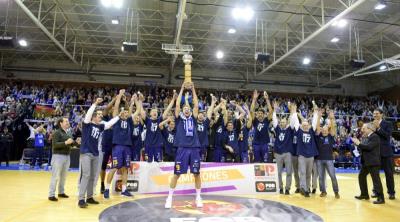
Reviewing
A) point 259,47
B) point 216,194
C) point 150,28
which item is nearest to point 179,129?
point 216,194

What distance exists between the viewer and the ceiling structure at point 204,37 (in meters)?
16.7

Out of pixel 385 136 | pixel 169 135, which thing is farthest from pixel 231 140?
pixel 385 136

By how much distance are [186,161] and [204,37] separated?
16216 mm

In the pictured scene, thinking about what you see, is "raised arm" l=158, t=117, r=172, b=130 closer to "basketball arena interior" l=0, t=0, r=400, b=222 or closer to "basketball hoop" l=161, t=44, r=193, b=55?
"basketball arena interior" l=0, t=0, r=400, b=222

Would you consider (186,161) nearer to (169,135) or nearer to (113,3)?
(169,135)

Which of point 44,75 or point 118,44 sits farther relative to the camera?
point 44,75

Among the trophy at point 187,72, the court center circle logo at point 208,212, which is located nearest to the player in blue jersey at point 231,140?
the trophy at point 187,72

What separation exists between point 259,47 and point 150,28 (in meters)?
8.08

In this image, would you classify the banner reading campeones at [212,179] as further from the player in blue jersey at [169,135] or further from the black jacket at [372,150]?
the black jacket at [372,150]

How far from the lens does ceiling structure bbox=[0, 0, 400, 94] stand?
1672cm

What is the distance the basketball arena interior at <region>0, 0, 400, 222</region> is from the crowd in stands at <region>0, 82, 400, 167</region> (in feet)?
0.40

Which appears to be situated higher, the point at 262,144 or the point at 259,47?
the point at 259,47

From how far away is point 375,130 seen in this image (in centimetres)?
754

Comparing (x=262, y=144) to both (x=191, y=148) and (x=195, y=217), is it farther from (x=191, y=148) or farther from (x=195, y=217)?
(x=195, y=217)
